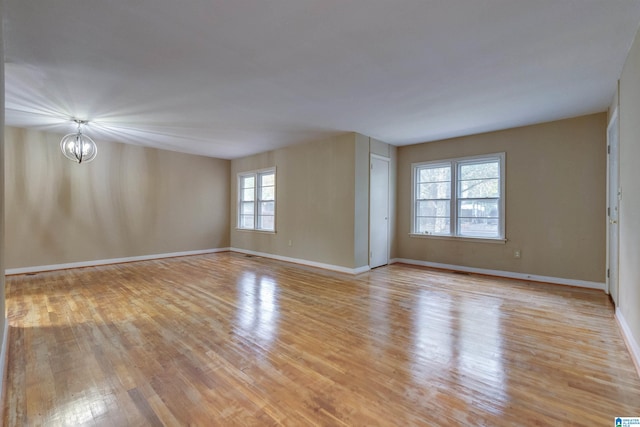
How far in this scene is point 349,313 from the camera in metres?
3.14

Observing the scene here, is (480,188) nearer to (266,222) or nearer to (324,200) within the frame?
(324,200)

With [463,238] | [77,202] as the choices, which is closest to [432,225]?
[463,238]

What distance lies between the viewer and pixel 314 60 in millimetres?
2578

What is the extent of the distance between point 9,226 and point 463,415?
22.6ft

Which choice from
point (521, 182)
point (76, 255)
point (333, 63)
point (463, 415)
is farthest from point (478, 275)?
point (76, 255)

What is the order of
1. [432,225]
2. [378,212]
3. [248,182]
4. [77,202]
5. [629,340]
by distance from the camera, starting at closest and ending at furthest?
[629,340] → [77,202] → [378,212] → [432,225] → [248,182]

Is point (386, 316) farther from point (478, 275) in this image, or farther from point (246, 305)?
Answer: point (478, 275)

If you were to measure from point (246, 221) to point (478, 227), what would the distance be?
539 cm

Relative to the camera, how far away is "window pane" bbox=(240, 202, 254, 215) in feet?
24.3

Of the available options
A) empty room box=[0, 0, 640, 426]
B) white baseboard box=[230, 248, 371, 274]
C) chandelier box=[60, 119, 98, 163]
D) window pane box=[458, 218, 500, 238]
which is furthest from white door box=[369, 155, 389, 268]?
chandelier box=[60, 119, 98, 163]

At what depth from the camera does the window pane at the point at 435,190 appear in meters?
5.46

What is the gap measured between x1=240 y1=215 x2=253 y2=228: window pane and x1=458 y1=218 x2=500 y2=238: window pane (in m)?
4.91

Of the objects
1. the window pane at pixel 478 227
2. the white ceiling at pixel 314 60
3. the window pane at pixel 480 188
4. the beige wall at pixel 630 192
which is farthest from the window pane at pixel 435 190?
the beige wall at pixel 630 192

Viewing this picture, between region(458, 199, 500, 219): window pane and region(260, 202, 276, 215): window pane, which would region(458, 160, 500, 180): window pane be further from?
region(260, 202, 276, 215): window pane
